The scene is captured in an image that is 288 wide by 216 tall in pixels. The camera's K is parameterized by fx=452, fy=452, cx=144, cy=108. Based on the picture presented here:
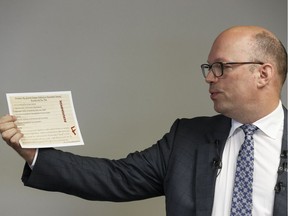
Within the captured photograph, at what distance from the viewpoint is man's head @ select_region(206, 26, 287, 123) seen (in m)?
1.77

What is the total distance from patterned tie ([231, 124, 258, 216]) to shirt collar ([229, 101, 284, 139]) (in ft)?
0.14

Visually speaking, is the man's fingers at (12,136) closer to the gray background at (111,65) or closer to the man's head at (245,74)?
the gray background at (111,65)

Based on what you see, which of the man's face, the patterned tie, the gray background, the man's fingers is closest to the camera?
the man's fingers

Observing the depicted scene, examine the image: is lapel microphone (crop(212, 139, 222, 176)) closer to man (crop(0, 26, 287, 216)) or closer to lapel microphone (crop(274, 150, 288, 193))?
man (crop(0, 26, 287, 216))

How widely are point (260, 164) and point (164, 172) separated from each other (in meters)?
0.40

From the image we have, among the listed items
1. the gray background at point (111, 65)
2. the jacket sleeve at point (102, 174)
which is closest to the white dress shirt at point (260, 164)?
the jacket sleeve at point (102, 174)

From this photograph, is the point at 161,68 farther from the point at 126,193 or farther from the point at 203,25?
the point at 126,193

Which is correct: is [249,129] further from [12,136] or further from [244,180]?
[12,136]

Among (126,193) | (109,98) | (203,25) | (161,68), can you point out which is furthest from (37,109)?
(203,25)

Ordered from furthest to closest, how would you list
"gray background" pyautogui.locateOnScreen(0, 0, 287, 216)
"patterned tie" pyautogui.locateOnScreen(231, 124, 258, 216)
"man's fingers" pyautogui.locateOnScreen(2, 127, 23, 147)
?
"gray background" pyautogui.locateOnScreen(0, 0, 287, 216), "patterned tie" pyautogui.locateOnScreen(231, 124, 258, 216), "man's fingers" pyautogui.locateOnScreen(2, 127, 23, 147)

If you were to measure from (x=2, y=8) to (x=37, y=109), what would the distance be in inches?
29.7

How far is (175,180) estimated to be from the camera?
1805 mm

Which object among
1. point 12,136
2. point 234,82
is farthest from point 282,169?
point 12,136

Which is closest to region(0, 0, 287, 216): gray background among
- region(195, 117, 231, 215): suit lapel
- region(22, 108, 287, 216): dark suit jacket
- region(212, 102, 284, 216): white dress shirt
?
region(22, 108, 287, 216): dark suit jacket
